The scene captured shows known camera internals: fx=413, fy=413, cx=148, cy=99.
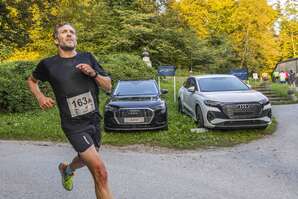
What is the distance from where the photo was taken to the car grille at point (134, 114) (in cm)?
1138

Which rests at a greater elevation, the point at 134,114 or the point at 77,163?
the point at 77,163

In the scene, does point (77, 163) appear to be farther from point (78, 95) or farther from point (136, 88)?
point (136, 88)

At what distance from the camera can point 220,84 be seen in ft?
43.6

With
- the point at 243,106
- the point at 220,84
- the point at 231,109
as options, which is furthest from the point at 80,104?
the point at 220,84

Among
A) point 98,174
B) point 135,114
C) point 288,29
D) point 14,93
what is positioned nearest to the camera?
point 98,174

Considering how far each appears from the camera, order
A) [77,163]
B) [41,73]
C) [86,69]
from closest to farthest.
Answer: [86,69], [41,73], [77,163]

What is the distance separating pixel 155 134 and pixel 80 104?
286 inches

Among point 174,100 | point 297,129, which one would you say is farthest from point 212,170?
point 174,100

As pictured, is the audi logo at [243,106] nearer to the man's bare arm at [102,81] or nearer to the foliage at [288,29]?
the man's bare arm at [102,81]

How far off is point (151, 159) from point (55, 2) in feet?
29.9

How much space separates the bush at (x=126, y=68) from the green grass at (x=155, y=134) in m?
7.11

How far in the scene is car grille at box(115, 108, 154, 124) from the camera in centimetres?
1138

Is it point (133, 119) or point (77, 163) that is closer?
point (77, 163)

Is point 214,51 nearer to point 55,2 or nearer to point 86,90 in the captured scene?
point 55,2
